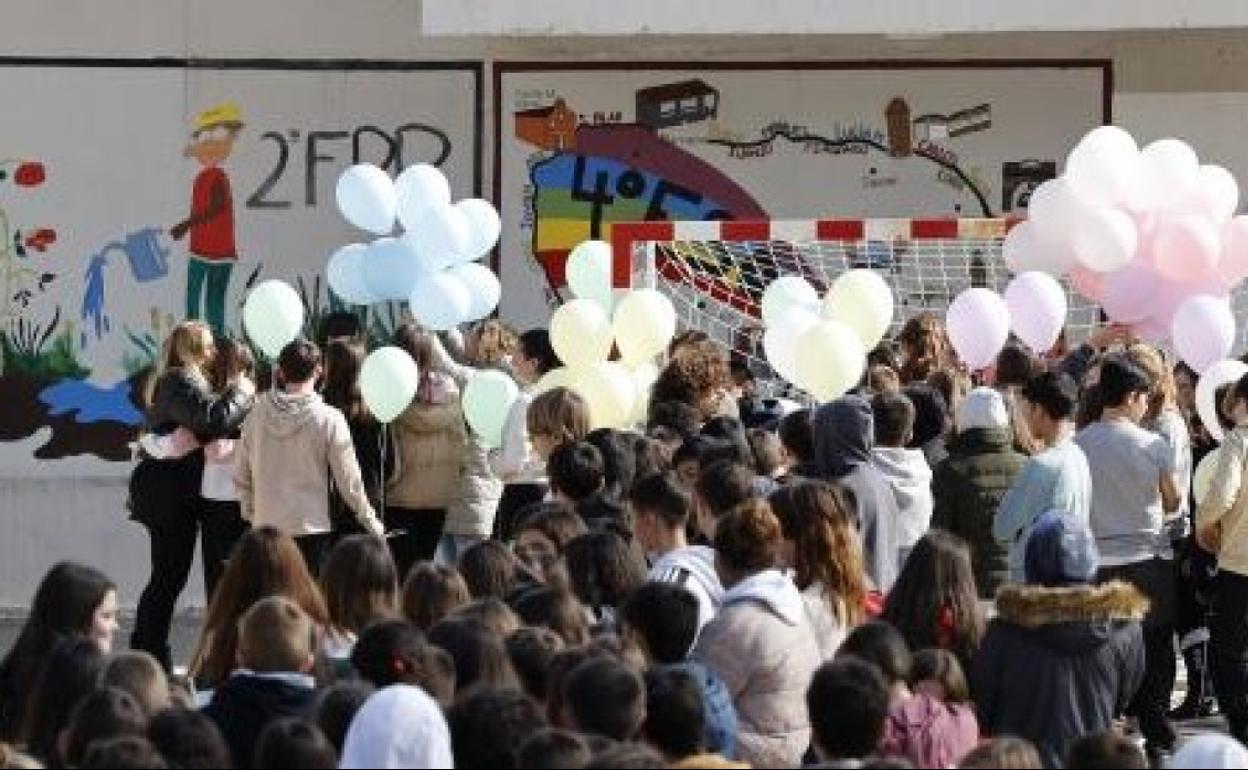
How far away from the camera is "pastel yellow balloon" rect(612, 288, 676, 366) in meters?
12.6

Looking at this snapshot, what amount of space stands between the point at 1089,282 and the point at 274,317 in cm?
337

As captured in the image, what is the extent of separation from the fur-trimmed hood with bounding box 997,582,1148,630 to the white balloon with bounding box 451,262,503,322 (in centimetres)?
465

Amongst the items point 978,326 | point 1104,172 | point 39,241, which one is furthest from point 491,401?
point 39,241

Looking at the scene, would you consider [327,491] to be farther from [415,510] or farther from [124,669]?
[124,669]

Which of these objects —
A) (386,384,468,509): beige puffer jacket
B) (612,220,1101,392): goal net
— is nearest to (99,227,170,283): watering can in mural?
(612,220,1101,392): goal net

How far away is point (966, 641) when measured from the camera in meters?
8.48

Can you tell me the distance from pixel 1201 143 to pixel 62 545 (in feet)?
21.3

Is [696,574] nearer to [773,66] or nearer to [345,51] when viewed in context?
[773,66]

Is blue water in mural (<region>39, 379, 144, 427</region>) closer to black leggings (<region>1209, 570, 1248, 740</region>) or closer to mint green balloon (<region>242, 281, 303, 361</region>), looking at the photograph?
mint green balloon (<region>242, 281, 303, 361</region>)

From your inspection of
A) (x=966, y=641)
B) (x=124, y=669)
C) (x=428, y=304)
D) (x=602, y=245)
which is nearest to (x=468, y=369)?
(x=428, y=304)

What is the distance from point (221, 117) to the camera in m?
17.4

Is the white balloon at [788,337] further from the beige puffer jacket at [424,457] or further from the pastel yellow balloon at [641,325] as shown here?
the beige puffer jacket at [424,457]

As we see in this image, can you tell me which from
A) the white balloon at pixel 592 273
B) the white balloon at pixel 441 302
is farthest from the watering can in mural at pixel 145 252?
the white balloon at pixel 441 302

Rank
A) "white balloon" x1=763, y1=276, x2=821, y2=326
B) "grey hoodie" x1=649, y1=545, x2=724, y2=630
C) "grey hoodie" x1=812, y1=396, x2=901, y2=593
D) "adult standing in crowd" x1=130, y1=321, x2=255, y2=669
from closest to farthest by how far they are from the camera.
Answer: "grey hoodie" x1=649, y1=545, x2=724, y2=630
"grey hoodie" x1=812, y1=396, x2=901, y2=593
"adult standing in crowd" x1=130, y1=321, x2=255, y2=669
"white balloon" x1=763, y1=276, x2=821, y2=326
